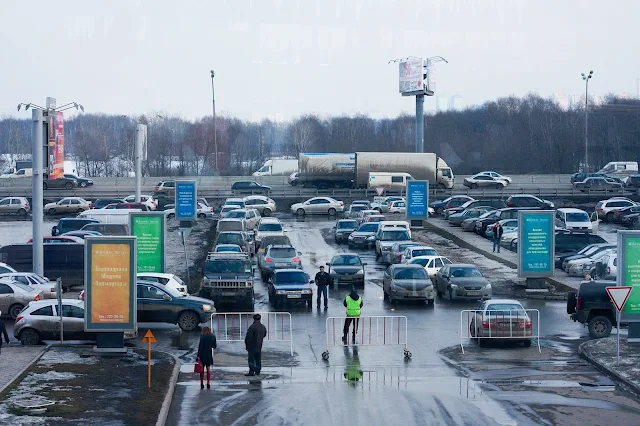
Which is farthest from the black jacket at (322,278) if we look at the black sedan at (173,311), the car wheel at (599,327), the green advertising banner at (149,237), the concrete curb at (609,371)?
the concrete curb at (609,371)

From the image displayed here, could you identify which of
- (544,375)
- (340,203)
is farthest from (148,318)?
(340,203)

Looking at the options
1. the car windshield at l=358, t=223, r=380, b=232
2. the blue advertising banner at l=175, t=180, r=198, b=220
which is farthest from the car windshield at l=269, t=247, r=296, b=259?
the blue advertising banner at l=175, t=180, r=198, b=220

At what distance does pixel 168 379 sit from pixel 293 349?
15.2 ft

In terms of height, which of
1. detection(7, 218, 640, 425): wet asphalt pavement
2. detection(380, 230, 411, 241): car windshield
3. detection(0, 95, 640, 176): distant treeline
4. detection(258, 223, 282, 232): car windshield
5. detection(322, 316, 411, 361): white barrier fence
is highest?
detection(0, 95, 640, 176): distant treeline

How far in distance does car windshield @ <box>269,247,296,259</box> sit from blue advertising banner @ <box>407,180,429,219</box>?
14.7 metres

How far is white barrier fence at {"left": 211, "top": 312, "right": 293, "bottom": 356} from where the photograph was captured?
77.1 ft

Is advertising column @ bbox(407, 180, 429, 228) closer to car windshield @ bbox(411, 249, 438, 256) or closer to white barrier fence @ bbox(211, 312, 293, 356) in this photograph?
car windshield @ bbox(411, 249, 438, 256)

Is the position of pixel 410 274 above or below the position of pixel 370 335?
above

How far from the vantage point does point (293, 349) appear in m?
22.3

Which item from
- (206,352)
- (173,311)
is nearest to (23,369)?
(206,352)

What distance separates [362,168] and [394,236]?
3217 centimetres

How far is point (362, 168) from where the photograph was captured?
73.9m

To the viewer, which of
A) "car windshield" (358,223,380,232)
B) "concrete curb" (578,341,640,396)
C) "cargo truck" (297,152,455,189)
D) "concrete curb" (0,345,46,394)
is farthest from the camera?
"cargo truck" (297,152,455,189)

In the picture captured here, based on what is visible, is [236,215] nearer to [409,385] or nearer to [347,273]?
[347,273]
